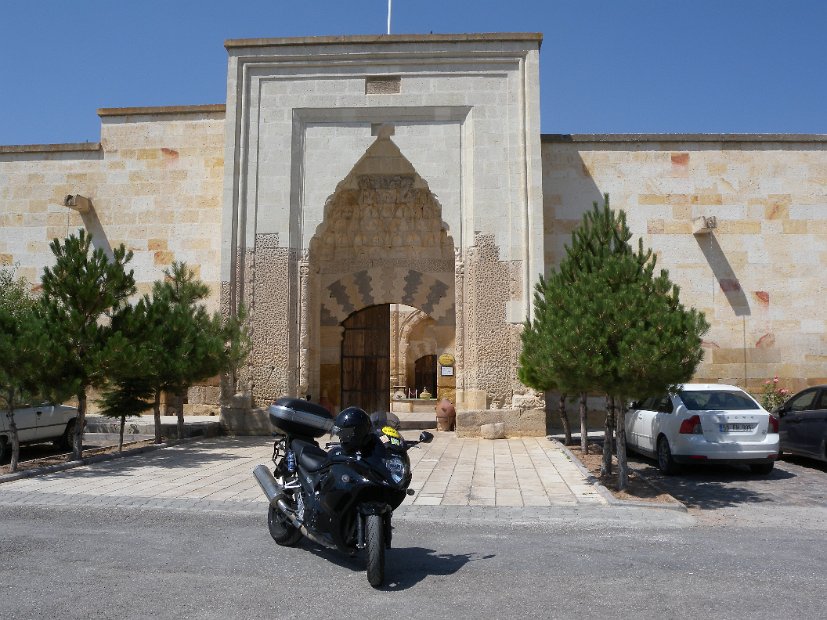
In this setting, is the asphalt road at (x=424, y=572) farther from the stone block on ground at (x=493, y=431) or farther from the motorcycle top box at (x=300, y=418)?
the stone block on ground at (x=493, y=431)

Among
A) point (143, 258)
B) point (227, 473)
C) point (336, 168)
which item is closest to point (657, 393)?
point (227, 473)

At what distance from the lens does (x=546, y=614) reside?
3.77m

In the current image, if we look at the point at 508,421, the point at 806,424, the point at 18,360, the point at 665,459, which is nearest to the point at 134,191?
the point at 18,360

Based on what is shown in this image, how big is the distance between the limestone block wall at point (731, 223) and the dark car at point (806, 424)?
3.65 meters

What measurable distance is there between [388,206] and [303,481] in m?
10.9

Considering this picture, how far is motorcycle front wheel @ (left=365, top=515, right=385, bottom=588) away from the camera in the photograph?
4227mm

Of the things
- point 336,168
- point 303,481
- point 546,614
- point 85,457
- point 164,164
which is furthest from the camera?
point 164,164

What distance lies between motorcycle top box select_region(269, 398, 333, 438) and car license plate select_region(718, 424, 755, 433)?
18.2 feet

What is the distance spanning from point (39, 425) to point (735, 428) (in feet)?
32.3

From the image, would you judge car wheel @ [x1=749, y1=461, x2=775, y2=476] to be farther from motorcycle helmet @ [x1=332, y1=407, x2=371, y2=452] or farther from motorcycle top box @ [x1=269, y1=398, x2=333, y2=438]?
motorcycle helmet @ [x1=332, y1=407, x2=371, y2=452]

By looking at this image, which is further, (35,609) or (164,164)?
(164,164)

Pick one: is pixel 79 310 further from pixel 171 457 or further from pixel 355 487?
pixel 355 487

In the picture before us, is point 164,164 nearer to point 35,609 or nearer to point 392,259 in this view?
point 392,259

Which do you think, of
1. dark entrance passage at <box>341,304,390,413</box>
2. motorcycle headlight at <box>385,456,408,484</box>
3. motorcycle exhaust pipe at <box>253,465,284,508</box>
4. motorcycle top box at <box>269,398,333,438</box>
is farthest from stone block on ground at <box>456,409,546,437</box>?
motorcycle headlight at <box>385,456,408,484</box>
